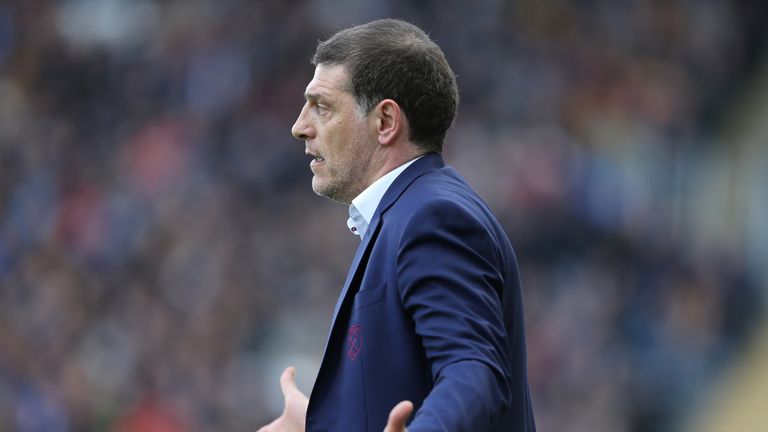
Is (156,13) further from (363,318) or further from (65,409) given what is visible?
(363,318)

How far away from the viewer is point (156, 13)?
34.5 ft

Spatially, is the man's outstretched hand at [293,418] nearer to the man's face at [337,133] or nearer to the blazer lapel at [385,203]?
the blazer lapel at [385,203]

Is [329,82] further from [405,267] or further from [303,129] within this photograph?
[405,267]

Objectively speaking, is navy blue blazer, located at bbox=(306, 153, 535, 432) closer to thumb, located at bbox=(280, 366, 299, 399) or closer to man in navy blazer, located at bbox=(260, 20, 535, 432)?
man in navy blazer, located at bbox=(260, 20, 535, 432)

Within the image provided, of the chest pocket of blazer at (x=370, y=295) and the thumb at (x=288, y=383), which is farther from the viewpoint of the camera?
the thumb at (x=288, y=383)

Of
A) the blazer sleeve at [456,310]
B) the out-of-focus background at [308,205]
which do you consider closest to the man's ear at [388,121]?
the blazer sleeve at [456,310]

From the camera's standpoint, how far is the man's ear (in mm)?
2818

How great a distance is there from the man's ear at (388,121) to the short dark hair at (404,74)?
1 cm

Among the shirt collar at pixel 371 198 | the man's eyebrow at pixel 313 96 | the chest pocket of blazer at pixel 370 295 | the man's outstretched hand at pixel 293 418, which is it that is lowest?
the man's outstretched hand at pixel 293 418

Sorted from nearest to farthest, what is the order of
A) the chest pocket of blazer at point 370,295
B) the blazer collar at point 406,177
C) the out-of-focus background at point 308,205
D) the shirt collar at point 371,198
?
the chest pocket of blazer at point 370,295 < the blazer collar at point 406,177 < the shirt collar at point 371,198 < the out-of-focus background at point 308,205

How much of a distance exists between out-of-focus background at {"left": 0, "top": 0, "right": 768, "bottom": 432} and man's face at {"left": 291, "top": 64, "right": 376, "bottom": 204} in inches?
215

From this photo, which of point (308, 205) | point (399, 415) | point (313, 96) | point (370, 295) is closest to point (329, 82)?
point (313, 96)

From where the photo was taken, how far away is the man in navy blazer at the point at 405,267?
2355mm

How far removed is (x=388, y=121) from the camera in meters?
2.83
